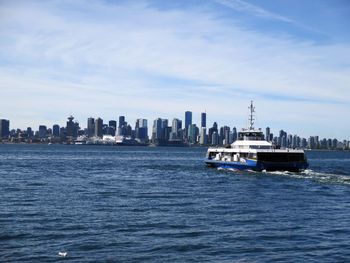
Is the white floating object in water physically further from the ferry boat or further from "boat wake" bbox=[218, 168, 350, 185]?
the ferry boat

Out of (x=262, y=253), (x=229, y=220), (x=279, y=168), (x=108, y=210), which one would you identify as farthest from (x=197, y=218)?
(x=279, y=168)

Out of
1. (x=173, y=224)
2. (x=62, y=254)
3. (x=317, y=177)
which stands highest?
(x=317, y=177)

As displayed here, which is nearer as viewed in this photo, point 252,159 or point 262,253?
point 262,253

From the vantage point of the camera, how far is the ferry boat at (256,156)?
2872 inches

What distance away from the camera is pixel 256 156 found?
73.2 m

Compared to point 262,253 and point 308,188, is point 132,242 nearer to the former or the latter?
point 262,253

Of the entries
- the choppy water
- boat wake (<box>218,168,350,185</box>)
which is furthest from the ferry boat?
the choppy water

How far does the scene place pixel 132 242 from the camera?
25672 mm

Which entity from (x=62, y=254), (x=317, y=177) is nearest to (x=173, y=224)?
(x=62, y=254)

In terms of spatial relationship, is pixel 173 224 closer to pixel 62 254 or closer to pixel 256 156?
pixel 62 254

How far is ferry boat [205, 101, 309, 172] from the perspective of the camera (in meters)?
72.9

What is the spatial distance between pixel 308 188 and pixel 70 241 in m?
34.2

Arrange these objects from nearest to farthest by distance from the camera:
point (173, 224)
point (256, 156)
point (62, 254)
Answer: point (62, 254) → point (173, 224) → point (256, 156)

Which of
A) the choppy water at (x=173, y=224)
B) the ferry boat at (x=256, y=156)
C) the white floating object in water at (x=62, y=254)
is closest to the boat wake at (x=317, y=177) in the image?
the ferry boat at (x=256, y=156)
